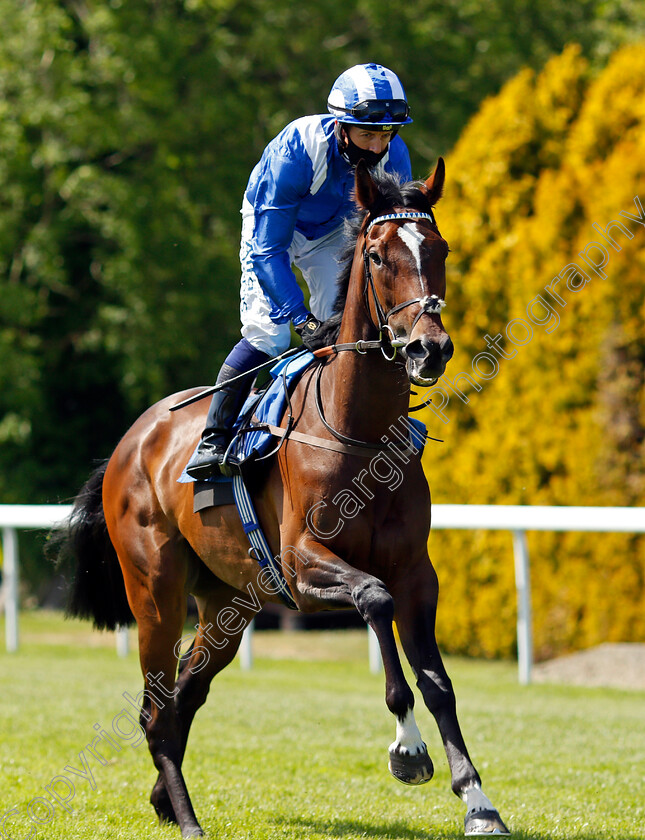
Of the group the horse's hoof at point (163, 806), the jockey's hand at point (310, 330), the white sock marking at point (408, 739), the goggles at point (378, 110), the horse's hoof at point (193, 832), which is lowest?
Result: the horse's hoof at point (163, 806)

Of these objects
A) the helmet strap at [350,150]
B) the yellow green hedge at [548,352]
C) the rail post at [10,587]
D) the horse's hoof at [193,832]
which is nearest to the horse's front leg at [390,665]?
the horse's hoof at [193,832]

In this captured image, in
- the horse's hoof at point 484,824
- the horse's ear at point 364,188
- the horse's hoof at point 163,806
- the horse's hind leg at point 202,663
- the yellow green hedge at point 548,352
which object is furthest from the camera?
the yellow green hedge at point 548,352

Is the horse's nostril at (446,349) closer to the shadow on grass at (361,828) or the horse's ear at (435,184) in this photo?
the horse's ear at (435,184)

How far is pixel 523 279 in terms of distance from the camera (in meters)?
9.95

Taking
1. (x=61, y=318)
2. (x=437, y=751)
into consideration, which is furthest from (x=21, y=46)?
(x=437, y=751)

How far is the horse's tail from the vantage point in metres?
5.75

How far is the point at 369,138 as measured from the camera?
167 inches

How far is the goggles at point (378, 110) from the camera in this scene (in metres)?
4.11

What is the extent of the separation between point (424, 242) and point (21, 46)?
11.4m

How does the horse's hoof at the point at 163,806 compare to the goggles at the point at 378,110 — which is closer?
the goggles at the point at 378,110

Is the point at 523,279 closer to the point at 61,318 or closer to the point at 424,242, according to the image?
the point at 424,242

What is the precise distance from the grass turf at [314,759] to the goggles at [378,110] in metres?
2.66

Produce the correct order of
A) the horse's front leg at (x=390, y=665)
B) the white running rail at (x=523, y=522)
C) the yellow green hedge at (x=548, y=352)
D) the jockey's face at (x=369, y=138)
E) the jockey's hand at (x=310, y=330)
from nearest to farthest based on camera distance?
the horse's front leg at (x=390, y=665)
the jockey's face at (x=369, y=138)
the jockey's hand at (x=310, y=330)
the white running rail at (x=523, y=522)
the yellow green hedge at (x=548, y=352)

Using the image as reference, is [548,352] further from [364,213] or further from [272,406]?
[364,213]
